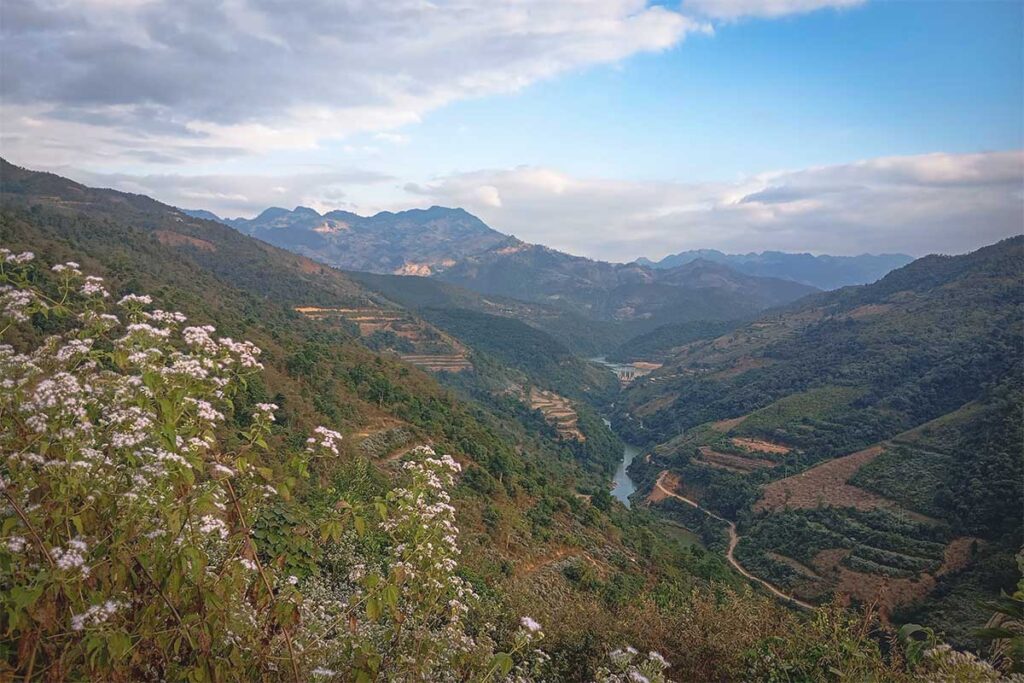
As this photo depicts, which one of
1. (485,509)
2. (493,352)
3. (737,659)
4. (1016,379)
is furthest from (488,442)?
(493,352)

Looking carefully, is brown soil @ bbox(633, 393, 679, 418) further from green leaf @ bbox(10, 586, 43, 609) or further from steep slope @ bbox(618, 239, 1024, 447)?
green leaf @ bbox(10, 586, 43, 609)

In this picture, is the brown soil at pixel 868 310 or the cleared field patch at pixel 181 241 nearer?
the cleared field patch at pixel 181 241

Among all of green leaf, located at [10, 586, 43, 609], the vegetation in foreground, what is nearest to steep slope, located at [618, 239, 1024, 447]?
the vegetation in foreground

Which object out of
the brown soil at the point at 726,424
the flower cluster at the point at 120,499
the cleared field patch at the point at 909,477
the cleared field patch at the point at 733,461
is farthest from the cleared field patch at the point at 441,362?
the flower cluster at the point at 120,499

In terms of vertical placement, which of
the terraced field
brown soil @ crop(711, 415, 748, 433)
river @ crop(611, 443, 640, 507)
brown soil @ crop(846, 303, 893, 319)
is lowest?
river @ crop(611, 443, 640, 507)

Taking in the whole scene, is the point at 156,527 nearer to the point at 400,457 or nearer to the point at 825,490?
the point at 400,457

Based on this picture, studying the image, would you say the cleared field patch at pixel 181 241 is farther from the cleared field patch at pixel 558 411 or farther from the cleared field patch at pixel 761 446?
the cleared field patch at pixel 761 446

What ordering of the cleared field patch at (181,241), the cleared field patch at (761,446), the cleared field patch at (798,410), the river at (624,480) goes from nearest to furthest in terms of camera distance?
1. the cleared field patch at (761,446)
2. the river at (624,480)
3. the cleared field patch at (798,410)
4. the cleared field patch at (181,241)
